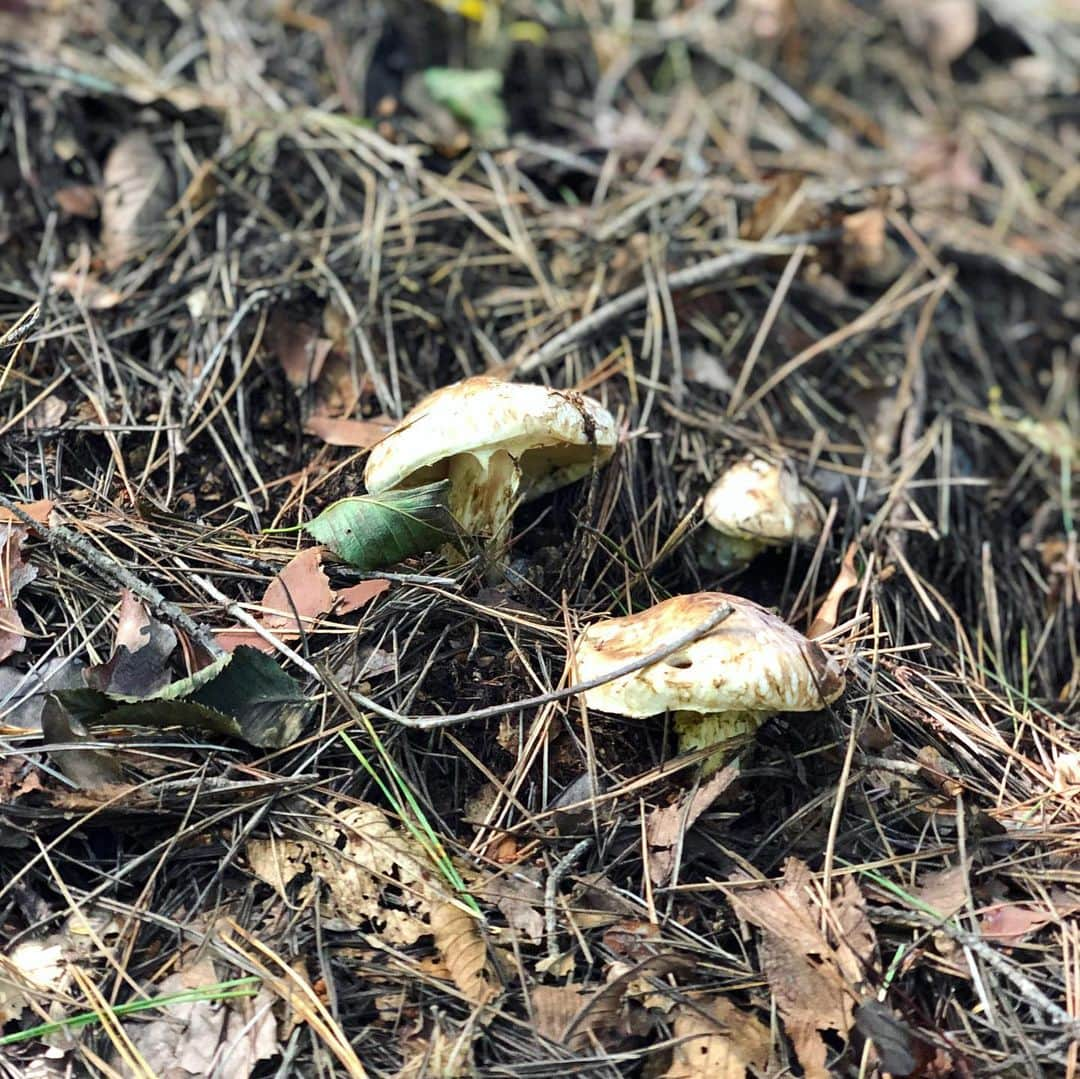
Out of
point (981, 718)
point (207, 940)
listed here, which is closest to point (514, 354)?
point (981, 718)

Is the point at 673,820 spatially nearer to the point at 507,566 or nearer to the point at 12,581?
the point at 507,566

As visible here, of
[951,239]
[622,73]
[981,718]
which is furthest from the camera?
[622,73]

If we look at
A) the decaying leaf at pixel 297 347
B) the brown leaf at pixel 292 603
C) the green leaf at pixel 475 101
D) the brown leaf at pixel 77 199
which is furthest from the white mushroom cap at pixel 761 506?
the brown leaf at pixel 77 199

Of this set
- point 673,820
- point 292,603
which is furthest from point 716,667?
point 292,603

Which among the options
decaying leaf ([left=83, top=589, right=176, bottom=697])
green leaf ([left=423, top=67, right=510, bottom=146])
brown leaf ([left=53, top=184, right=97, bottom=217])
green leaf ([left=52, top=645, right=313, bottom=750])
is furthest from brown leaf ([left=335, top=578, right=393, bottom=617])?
green leaf ([left=423, top=67, right=510, bottom=146])

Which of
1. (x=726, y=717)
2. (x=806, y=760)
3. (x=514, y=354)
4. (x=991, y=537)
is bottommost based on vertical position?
(x=991, y=537)

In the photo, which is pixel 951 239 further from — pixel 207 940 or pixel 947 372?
pixel 207 940
